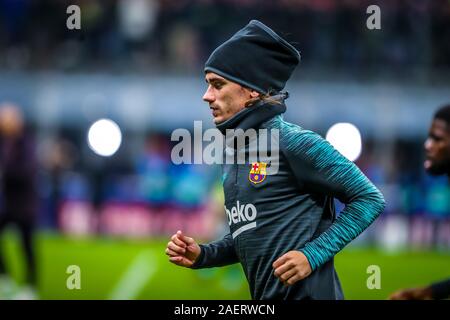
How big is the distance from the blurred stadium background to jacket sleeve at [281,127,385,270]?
1508 cm

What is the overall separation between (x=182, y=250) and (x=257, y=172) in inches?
22.1

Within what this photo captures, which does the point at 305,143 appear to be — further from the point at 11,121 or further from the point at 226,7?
the point at 226,7

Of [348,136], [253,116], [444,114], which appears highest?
[253,116]

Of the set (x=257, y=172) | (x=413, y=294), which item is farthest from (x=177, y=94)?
(x=257, y=172)

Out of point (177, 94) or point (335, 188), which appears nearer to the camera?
point (335, 188)

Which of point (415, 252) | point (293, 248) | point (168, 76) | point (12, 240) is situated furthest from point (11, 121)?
point (168, 76)

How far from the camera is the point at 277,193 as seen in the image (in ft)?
15.2

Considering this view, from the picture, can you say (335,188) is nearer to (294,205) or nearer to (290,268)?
(294,205)

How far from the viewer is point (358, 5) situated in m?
23.2

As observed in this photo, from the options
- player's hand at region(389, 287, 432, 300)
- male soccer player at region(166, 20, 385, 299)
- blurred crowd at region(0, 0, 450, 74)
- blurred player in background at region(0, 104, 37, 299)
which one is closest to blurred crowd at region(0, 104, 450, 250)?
blurred crowd at region(0, 0, 450, 74)

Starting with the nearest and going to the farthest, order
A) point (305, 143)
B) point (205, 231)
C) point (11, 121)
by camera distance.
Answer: point (305, 143)
point (11, 121)
point (205, 231)

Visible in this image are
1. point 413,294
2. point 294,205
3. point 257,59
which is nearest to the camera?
point 294,205
